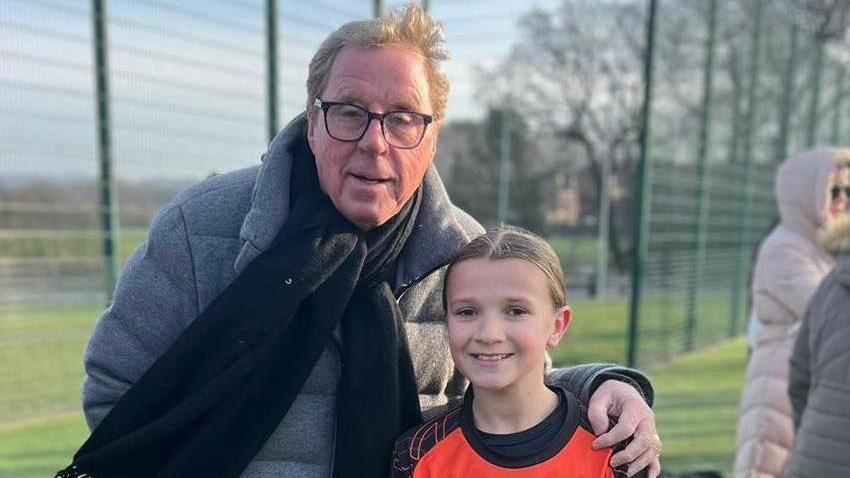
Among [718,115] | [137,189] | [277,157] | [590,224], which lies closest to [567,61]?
[590,224]

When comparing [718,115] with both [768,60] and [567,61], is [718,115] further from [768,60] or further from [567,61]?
[567,61]

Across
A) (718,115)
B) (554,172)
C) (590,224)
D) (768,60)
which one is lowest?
(590,224)

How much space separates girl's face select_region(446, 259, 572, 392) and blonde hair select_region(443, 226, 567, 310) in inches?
0.6

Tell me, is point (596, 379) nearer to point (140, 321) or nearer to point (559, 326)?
point (559, 326)

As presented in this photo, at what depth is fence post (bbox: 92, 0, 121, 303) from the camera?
4973 mm

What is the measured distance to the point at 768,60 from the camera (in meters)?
10.6

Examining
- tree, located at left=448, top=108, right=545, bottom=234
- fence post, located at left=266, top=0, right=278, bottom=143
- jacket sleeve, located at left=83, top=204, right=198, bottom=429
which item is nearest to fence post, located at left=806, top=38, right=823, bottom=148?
tree, located at left=448, top=108, right=545, bottom=234

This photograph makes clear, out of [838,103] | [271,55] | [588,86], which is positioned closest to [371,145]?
[271,55]

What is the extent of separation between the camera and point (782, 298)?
3531 millimetres

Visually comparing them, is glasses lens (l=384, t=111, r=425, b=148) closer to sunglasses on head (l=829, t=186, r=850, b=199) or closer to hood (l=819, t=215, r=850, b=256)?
hood (l=819, t=215, r=850, b=256)

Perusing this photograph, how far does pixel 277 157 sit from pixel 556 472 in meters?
0.91

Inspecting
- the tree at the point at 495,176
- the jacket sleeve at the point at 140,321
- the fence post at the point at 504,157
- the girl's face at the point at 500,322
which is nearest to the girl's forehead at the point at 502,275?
the girl's face at the point at 500,322

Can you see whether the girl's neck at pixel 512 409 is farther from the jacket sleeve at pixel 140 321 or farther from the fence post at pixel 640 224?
the fence post at pixel 640 224

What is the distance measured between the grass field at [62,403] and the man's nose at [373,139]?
13.4 feet
